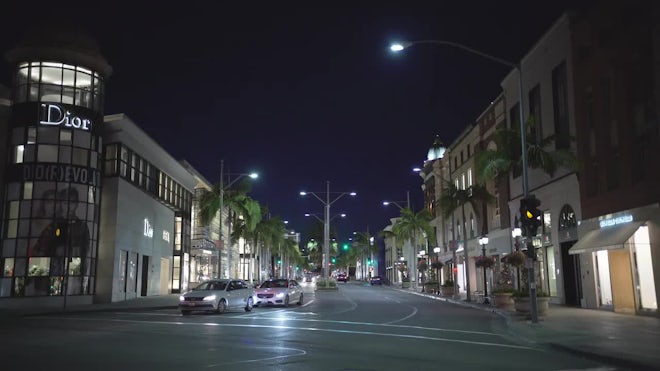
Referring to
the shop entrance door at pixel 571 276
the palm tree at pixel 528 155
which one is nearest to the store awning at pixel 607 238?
the palm tree at pixel 528 155

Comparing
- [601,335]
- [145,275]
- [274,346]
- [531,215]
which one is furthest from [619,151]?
[145,275]

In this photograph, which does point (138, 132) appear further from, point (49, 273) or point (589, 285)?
point (589, 285)

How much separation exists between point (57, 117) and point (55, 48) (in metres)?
4.11

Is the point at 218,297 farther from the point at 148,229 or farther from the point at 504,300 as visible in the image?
the point at 148,229

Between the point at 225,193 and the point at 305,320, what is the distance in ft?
105

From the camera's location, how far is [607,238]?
24406 millimetres

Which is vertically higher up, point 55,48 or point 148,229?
point 55,48

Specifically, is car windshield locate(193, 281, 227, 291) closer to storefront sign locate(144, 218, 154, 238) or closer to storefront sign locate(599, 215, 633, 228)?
storefront sign locate(144, 218, 154, 238)

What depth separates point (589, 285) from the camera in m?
28.4

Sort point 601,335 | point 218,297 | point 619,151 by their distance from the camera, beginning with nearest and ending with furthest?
1. point 601,335
2. point 619,151
3. point 218,297

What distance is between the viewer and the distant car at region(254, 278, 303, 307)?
32688mm

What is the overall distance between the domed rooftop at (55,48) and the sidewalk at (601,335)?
2848cm

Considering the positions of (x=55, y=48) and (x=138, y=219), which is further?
(x=138, y=219)

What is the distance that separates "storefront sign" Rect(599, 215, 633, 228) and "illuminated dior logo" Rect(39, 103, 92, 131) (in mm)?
29140
